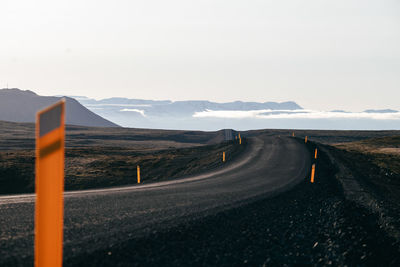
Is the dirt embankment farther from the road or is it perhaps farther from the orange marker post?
the orange marker post

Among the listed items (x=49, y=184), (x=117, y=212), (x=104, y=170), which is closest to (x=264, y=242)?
(x=117, y=212)

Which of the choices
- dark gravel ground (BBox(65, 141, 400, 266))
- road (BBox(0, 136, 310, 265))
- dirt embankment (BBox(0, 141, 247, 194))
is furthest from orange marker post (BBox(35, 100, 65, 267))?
dirt embankment (BBox(0, 141, 247, 194))

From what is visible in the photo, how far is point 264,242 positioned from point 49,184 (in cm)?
468

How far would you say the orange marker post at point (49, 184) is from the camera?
291 cm

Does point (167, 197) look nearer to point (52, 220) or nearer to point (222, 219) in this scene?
point (222, 219)

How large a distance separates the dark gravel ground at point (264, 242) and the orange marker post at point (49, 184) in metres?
1.92

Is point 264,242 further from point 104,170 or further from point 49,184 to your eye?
point 104,170

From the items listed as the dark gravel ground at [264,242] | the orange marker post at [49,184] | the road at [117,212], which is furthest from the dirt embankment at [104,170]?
the orange marker post at [49,184]

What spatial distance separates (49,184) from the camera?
300cm

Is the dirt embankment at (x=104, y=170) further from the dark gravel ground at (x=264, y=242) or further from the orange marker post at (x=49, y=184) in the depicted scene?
the orange marker post at (x=49, y=184)

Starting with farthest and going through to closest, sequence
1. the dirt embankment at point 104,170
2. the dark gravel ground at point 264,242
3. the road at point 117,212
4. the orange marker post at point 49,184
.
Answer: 1. the dirt embankment at point 104,170
2. the road at point 117,212
3. the dark gravel ground at point 264,242
4. the orange marker post at point 49,184

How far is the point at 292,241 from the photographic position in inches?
268

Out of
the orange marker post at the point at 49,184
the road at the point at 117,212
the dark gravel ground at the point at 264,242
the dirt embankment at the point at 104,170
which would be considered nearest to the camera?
the orange marker post at the point at 49,184

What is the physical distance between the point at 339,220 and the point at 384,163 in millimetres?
27665
